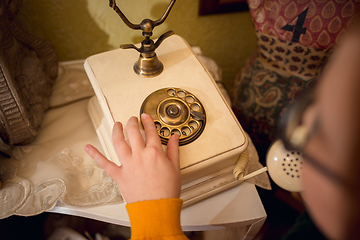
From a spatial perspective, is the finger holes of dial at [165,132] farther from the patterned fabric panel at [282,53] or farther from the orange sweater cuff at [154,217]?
the patterned fabric panel at [282,53]

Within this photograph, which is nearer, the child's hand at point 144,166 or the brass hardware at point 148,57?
the child's hand at point 144,166

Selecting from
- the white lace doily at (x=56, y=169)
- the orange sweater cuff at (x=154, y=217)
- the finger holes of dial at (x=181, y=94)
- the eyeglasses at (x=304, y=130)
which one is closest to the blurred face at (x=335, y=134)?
the eyeglasses at (x=304, y=130)

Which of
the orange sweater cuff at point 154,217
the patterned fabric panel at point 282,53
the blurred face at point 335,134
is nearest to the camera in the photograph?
the blurred face at point 335,134

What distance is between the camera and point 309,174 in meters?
0.18

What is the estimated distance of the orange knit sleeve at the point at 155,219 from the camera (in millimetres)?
390

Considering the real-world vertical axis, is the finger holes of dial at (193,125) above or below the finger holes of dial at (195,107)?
below

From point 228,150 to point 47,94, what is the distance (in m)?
0.58

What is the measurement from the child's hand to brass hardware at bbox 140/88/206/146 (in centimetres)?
4

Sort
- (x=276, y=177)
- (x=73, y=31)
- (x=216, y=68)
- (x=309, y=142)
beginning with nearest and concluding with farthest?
1. (x=309, y=142)
2. (x=276, y=177)
3. (x=73, y=31)
4. (x=216, y=68)

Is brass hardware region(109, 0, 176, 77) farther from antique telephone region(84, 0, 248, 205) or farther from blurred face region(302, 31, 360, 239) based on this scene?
→ blurred face region(302, 31, 360, 239)

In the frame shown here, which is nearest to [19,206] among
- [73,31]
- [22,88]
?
[22,88]

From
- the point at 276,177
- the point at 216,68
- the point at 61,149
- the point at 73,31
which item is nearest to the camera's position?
the point at 276,177

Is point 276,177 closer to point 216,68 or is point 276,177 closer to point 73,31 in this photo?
point 216,68

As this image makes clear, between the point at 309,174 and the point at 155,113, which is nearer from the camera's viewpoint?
the point at 309,174
